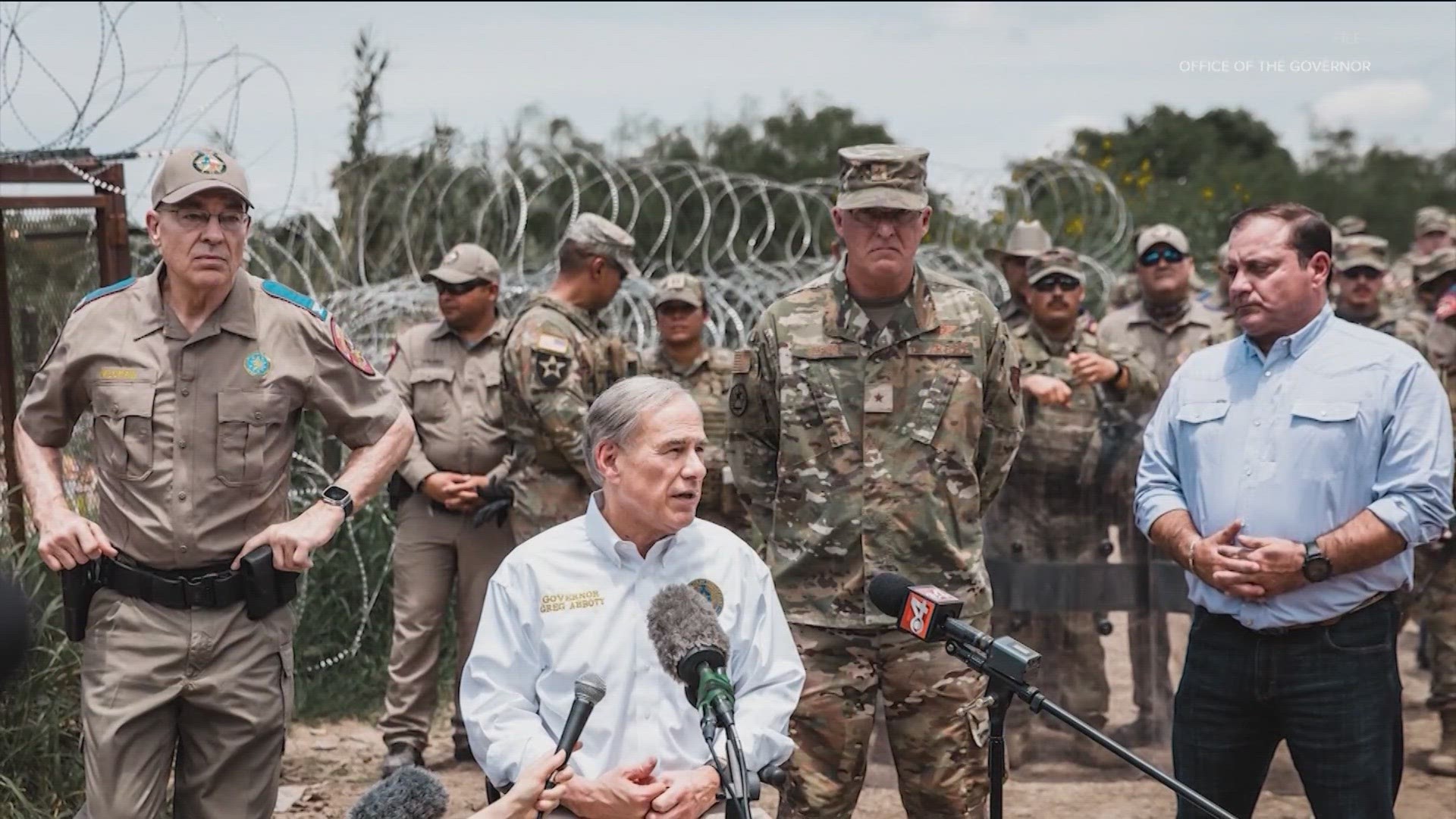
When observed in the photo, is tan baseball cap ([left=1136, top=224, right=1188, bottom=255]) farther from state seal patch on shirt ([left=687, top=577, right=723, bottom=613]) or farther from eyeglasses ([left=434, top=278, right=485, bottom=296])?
state seal patch on shirt ([left=687, top=577, right=723, bottom=613])

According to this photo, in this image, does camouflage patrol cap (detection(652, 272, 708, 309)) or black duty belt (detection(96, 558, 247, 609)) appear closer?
black duty belt (detection(96, 558, 247, 609))

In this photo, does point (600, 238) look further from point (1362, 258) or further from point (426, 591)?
point (1362, 258)

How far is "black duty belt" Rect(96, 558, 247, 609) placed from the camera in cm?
372

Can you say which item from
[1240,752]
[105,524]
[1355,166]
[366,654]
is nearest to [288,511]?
[105,524]

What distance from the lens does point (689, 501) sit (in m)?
3.21

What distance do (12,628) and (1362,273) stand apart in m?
7.64

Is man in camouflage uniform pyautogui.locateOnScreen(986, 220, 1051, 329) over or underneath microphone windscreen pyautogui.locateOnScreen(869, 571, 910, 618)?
over

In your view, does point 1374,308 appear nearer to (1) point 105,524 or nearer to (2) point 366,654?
(2) point 366,654

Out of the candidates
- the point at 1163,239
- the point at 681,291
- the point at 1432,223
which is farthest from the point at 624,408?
the point at 1432,223

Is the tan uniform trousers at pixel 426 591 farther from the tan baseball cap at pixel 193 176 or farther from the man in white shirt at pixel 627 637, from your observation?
the man in white shirt at pixel 627 637

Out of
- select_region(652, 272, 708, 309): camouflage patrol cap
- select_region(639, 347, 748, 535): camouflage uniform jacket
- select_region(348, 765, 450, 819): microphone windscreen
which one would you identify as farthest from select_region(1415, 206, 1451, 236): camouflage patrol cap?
select_region(348, 765, 450, 819): microphone windscreen

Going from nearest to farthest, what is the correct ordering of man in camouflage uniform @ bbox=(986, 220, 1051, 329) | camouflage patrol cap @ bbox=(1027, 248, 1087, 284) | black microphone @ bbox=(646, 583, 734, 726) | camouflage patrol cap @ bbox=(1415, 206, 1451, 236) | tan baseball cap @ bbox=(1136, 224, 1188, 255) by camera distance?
black microphone @ bbox=(646, 583, 734, 726) → camouflage patrol cap @ bbox=(1027, 248, 1087, 284) → man in camouflage uniform @ bbox=(986, 220, 1051, 329) → tan baseball cap @ bbox=(1136, 224, 1188, 255) → camouflage patrol cap @ bbox=(1415, 206, 1451, 236)

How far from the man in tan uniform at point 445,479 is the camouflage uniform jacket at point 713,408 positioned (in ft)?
2.76

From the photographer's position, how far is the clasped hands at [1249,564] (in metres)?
3.62
